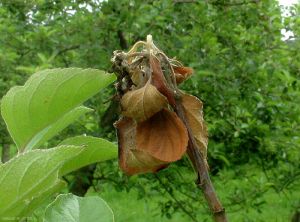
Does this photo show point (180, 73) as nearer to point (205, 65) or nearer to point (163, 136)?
point (163, 136)

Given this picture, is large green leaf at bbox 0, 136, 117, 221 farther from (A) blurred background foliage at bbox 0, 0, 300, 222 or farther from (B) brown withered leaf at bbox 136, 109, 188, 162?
(A) blurred background foliage at bbox 0, 0, 300, 222

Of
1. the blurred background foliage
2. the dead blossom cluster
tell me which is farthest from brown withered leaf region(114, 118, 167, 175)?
the blurred background foliage

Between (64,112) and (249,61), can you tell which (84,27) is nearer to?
(249,61)

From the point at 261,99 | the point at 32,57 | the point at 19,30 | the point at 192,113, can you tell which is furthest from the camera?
the point at 32,57

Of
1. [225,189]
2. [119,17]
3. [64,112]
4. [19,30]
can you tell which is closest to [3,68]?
[19,30]

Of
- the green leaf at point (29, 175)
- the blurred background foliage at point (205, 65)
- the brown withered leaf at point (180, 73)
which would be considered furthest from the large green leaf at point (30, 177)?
the blurred background foliage at point (205, 65)

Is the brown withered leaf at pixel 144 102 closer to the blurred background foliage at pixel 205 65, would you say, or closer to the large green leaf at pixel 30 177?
the large green leaf at pixel 30 177
